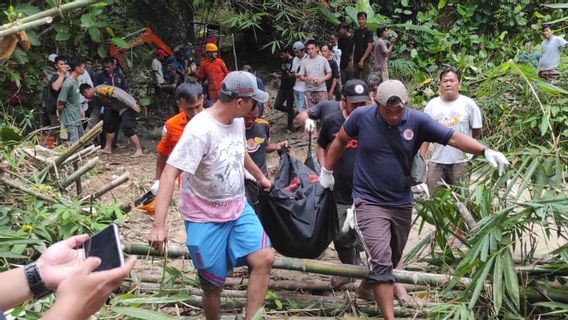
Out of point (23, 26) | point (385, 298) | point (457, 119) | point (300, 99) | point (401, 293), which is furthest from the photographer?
point (300, 99)

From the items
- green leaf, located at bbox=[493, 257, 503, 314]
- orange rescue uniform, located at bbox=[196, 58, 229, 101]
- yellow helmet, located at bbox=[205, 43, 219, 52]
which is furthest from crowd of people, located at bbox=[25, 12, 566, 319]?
yellow helmet, located at bbox=[205, 43, 219, 52]

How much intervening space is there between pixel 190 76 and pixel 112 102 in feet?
10.0

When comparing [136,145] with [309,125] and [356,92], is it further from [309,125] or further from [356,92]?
[356,92]

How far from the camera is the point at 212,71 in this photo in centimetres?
1166

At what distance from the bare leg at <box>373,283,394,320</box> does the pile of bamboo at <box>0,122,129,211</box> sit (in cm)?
197

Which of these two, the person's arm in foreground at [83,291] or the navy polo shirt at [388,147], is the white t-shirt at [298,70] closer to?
the navy polo shirt at [388,147]

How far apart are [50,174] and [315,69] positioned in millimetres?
6387

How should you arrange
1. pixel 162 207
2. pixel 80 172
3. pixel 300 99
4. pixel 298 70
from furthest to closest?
1. pixel 298 70
2. pixel 300 99
3. pixel 80 172
4. pixel 162 207

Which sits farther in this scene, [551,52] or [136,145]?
[551,52]

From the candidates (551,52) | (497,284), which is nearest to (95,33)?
(497,284)

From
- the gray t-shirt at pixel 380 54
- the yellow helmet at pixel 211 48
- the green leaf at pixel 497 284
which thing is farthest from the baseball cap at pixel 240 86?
the gray t-shirt at pixel 380 54

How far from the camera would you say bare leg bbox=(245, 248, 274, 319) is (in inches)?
151

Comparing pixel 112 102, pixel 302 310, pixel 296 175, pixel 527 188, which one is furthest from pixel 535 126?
pixel 112 102

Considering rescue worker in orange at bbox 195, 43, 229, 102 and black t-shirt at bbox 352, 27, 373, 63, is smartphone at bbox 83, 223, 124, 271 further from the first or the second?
black t-shirt at bbox 352, 27, 373, 63
